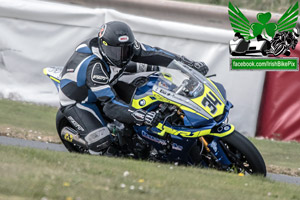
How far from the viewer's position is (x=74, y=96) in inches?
274

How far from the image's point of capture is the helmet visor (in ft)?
21.6

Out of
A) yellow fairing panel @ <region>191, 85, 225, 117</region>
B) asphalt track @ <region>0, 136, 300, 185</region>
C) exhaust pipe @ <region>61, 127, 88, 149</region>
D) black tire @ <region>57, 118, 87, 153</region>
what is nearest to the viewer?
yellow fairing panel @ <region>191, 85, 225, 117</region>

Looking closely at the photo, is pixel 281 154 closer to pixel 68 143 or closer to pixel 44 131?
pixel 68 143

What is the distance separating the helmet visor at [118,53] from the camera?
6.57 m

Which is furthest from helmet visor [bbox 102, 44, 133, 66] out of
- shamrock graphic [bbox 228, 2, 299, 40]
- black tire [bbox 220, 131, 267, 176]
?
shamrock graphic [bbox 228, 2, 299, 40]

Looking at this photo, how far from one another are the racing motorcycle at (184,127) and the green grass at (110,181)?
0.30m

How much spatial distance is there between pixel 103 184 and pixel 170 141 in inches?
66.0

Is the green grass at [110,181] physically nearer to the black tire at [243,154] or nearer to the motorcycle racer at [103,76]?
the black tire at [243,154]

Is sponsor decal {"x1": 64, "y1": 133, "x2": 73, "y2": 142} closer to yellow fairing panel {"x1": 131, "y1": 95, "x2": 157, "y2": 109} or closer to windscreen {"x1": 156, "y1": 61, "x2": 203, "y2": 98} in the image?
yellow fairing panel {"x1": 131, "y1": 95, "x2": 157, "y2": 109}

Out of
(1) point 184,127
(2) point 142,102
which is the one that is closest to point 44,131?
(2) point 142,102

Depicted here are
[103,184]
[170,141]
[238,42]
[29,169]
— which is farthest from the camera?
[238,42]

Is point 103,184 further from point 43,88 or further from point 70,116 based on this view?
point 43,88

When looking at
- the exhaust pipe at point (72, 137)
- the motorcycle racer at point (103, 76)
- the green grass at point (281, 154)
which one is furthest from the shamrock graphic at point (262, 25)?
the exhaust pipe at point (72, 137)

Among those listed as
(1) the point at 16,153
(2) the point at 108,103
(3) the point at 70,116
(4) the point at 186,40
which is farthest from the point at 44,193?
(4) the point at 186,40
